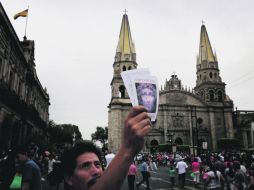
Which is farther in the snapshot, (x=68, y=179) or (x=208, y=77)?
(x=208, y=77)

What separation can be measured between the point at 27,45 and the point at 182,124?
3606cm

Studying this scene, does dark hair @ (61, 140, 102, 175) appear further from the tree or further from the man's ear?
the tree

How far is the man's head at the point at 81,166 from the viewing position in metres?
1.89

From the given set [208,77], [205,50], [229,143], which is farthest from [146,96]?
[205,50]

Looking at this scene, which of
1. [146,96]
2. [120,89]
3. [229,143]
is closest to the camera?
[146,96]

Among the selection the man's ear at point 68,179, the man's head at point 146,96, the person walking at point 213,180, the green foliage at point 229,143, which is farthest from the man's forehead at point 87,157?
the green foliage at point 229,143

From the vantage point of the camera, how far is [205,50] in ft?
200

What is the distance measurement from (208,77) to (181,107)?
1011 centimetres

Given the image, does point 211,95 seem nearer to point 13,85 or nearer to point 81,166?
point 13,85

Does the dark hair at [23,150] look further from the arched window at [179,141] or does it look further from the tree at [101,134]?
the tree at [101,134]

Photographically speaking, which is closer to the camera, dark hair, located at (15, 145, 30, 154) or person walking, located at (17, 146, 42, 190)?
person walking, located at (17, 146, 42, 190)

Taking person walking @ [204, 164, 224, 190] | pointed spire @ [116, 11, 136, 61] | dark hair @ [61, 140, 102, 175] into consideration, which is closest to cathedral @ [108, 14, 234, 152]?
pointed spire @ [116, 11, 136, 61]

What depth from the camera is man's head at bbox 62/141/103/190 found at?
189cm

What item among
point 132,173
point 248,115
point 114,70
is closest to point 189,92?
point 114,70
